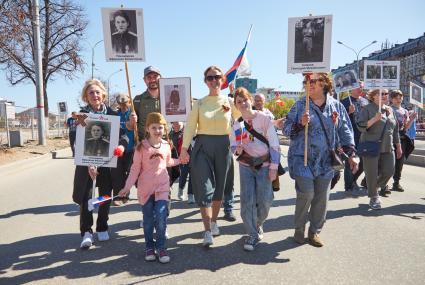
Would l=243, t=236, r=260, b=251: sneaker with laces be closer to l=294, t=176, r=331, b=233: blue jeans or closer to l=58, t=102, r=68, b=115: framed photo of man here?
l=294, t=176, r=331, b=233: blue jeans

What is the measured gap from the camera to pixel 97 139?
4180 mm

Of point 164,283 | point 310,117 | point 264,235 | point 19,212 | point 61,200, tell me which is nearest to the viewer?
point 164,283

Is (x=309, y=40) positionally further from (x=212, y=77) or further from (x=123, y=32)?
(x=123, y=32)

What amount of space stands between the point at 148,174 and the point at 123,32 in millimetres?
2075

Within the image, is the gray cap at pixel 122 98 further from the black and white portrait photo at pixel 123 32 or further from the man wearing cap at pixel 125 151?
the black and white portrait photo at pixel 123 32

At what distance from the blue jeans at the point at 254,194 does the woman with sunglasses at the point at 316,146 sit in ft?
1.21

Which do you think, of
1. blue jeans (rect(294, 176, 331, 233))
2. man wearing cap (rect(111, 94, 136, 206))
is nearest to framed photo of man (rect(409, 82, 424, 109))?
blue jeans (rect(294, 176, 331, 233))

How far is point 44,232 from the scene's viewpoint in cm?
490

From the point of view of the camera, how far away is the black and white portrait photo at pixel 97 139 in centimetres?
415

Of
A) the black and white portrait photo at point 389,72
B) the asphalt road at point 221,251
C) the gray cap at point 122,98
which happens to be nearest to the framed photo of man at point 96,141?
the asphalt road at point 221,251

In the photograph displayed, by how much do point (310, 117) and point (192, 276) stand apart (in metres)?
2.15

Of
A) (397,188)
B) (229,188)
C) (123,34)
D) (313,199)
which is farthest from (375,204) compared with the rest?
(123,34)

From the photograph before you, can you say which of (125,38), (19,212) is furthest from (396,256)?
(19,212)

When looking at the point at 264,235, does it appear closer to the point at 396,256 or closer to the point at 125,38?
the point at 396,256
